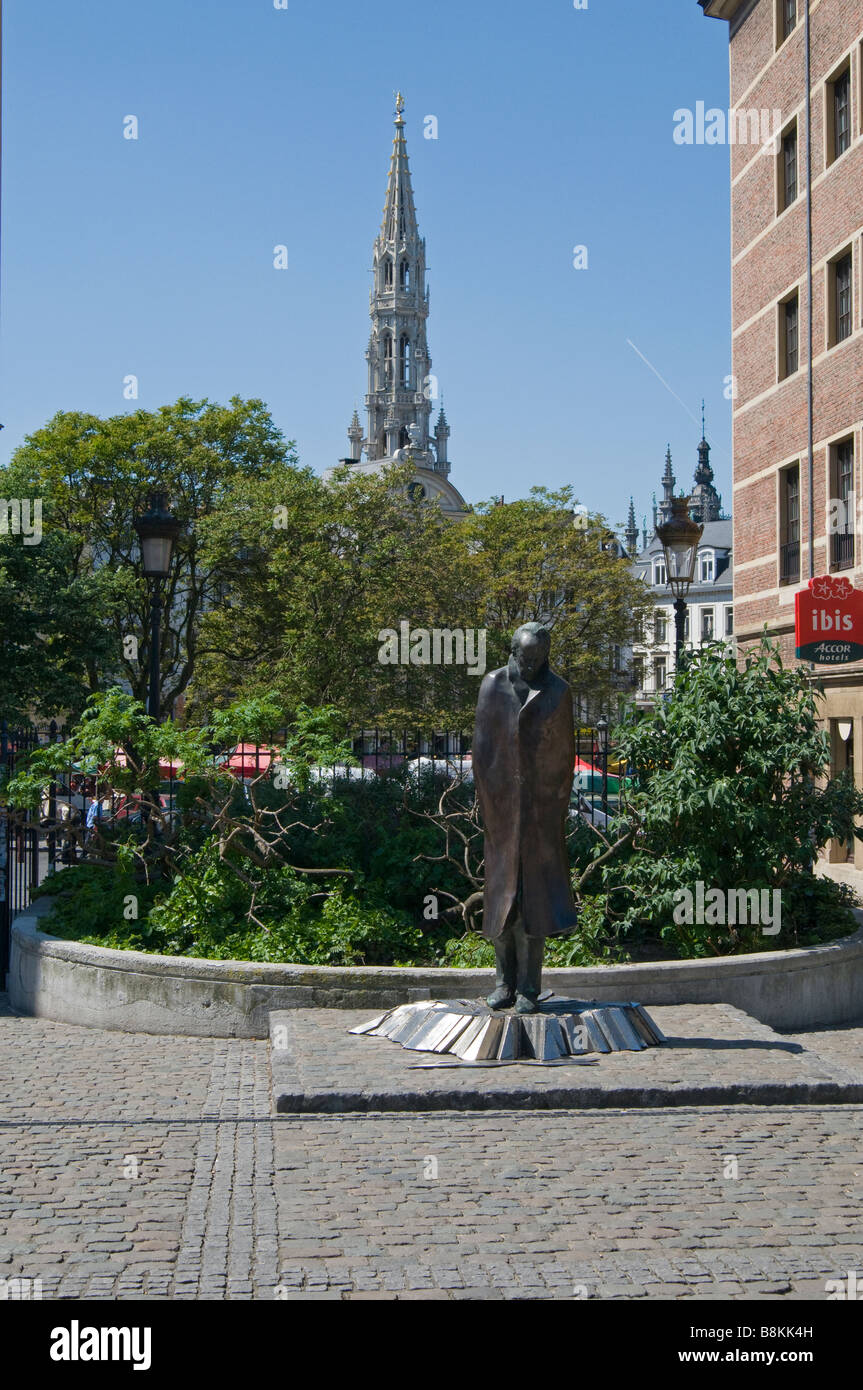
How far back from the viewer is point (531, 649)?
30.7ft

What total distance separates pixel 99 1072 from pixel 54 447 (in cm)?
3185

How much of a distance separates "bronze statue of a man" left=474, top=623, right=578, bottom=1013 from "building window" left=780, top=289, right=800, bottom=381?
61.6ft

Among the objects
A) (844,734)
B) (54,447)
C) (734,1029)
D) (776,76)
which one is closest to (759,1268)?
(734,1029)

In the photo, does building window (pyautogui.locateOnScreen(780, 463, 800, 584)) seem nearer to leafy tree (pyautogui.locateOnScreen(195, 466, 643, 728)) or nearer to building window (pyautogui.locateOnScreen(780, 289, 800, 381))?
building window (pyautogui.locateOnScreen(780, 289, 800, 381))

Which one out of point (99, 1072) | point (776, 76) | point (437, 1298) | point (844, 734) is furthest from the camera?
point (776, 76)

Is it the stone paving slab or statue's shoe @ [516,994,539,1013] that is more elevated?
statue's shoe @ [516,994,539,1013]

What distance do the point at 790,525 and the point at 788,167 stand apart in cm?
702

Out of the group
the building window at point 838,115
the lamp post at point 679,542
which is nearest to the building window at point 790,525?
the building window at point 838,115

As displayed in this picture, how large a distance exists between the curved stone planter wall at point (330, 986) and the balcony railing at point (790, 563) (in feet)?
48.5

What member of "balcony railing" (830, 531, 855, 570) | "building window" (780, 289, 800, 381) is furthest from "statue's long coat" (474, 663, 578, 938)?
"building window" (780, 289, 800, 381)

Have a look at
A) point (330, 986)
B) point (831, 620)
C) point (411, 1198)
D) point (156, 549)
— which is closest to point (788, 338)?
point (831, 620)

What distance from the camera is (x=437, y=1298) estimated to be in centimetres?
548

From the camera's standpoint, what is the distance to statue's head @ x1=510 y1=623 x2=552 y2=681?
9.35 m

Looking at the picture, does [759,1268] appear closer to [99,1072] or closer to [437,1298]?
[437,1298]
